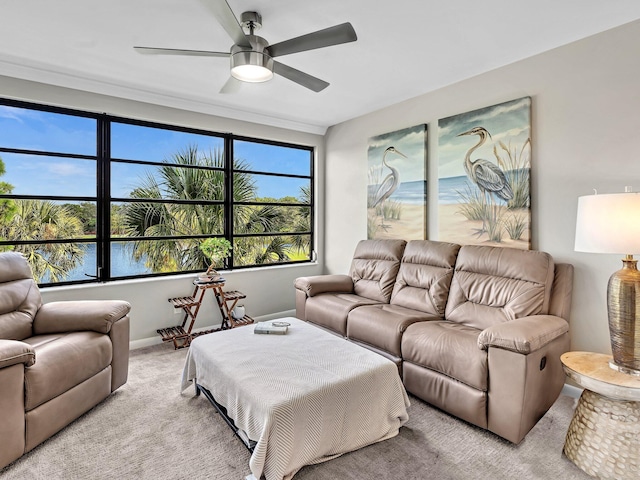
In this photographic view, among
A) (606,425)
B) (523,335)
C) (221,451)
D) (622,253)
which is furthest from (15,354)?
(622,253)

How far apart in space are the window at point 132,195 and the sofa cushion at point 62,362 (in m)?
1.26

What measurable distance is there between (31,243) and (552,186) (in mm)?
4444

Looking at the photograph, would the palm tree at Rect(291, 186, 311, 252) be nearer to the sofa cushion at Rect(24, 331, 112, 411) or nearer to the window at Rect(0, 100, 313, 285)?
the window at Rect(0, 100, 313, 285)

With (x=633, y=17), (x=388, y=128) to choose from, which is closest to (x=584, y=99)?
(x=633, y=17)

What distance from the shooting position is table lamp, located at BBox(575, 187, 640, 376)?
1889mm

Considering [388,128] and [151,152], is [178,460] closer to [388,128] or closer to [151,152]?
[151,152]

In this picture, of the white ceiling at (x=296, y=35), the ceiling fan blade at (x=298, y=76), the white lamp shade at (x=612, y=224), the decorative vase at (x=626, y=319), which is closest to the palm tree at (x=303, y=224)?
the white ceiling at (x=296, y=35)

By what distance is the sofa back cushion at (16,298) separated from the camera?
2.39 m

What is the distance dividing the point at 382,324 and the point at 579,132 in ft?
6.72

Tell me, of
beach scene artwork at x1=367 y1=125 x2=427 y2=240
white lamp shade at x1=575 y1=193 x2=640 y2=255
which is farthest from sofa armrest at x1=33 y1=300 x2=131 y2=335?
white lamp shade at x1=575 y1=193 x2=640 y2=255

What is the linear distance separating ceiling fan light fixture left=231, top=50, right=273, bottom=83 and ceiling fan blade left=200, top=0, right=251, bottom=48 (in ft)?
0.20

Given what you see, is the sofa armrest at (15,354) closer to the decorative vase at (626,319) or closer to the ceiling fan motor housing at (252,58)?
the ceiling fan motor housing at (252,58)

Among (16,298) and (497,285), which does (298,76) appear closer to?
(497,285)

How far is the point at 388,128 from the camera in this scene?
4.13 meters
